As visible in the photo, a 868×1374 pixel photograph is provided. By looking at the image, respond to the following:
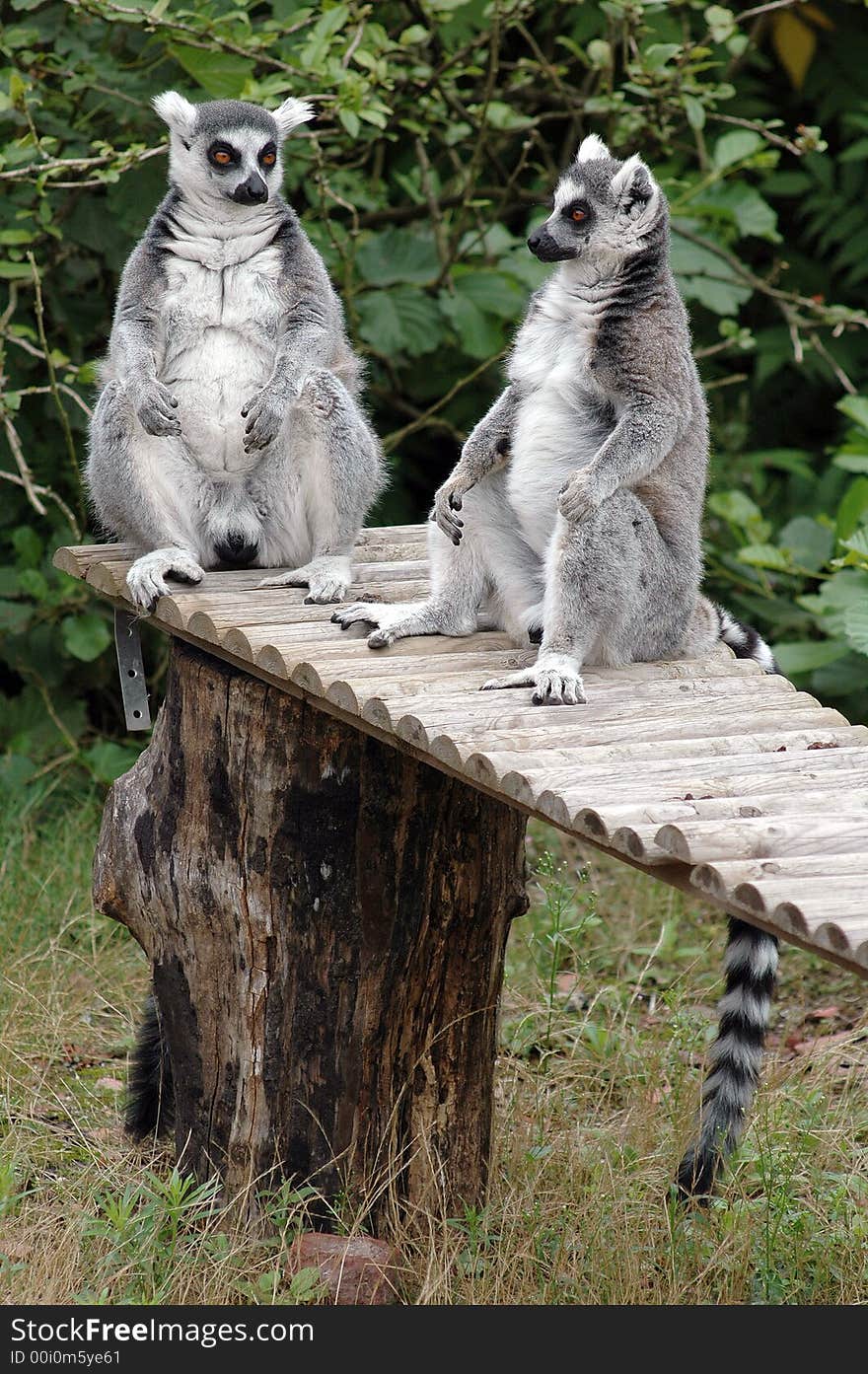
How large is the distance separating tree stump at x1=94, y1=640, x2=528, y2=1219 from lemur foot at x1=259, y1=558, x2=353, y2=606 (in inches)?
16.8

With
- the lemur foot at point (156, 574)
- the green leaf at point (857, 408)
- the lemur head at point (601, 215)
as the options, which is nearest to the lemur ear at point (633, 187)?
the lemur head at point (601, 215)

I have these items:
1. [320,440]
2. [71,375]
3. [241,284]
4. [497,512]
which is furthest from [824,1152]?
[71,375]

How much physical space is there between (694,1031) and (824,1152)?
2.29ft

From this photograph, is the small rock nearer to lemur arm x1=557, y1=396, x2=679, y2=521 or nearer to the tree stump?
the tree stump

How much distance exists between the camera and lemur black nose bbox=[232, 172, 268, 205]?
4.25 m

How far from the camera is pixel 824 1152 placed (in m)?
4.03

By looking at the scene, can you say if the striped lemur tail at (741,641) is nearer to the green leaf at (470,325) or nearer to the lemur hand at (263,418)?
the lemur hand at (263,418)

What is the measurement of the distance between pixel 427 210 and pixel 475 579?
129 inches

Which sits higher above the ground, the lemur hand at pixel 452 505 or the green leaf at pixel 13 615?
the lemur hand at pixel 452 505

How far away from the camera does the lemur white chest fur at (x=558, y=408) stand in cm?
385

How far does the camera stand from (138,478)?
4262mm

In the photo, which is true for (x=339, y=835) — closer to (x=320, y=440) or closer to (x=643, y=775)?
(x=643, y=775)

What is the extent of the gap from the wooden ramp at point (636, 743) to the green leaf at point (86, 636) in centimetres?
160

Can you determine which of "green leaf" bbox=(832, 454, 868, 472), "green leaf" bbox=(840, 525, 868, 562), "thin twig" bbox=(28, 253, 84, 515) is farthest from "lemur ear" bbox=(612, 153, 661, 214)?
"thin twig" bbox=(28, 253, 84, 515)
